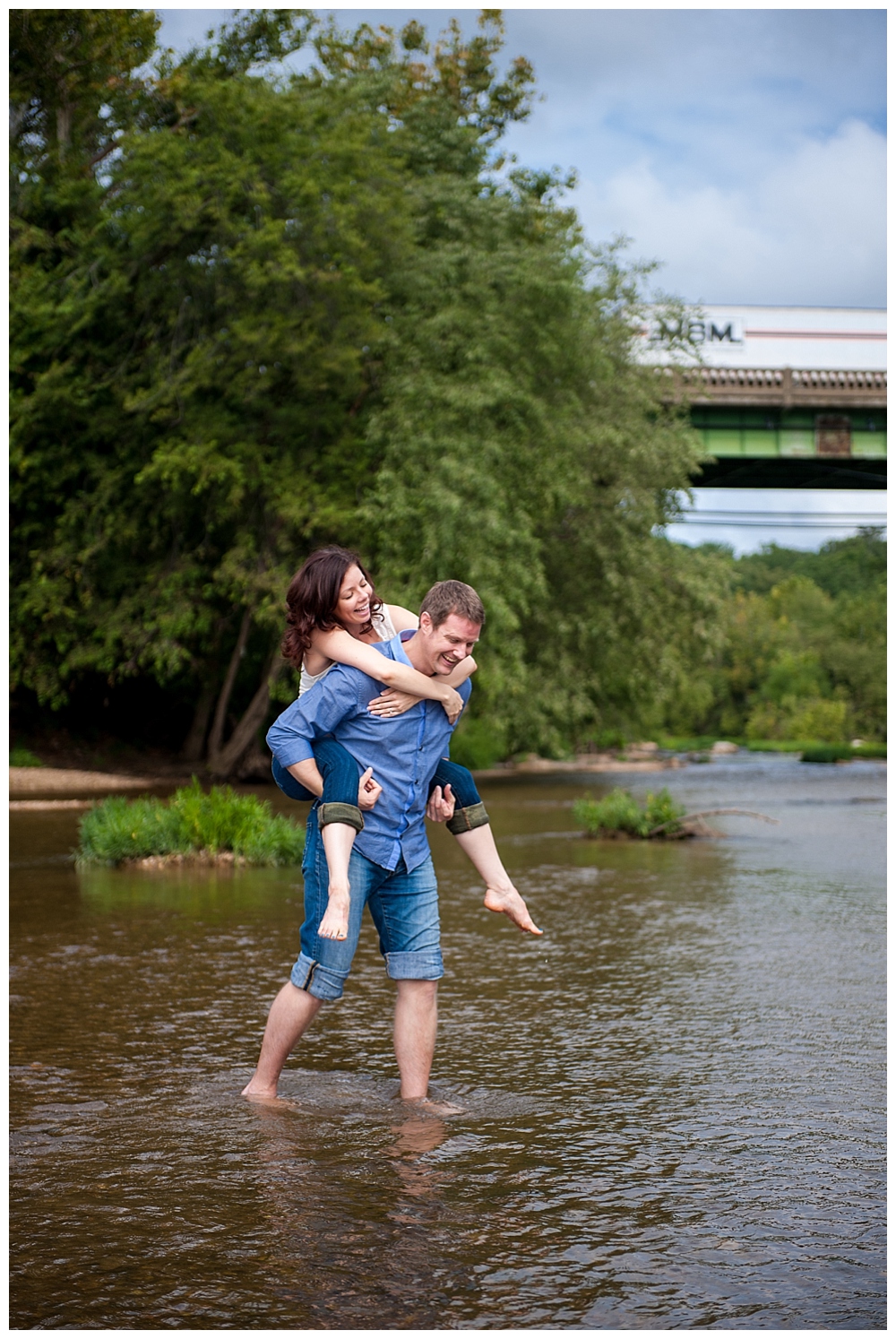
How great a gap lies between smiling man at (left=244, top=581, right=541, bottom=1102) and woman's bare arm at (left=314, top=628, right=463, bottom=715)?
6 centimetres

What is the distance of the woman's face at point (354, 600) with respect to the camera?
448 cm

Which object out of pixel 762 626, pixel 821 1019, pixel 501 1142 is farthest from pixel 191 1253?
pixel 762 626

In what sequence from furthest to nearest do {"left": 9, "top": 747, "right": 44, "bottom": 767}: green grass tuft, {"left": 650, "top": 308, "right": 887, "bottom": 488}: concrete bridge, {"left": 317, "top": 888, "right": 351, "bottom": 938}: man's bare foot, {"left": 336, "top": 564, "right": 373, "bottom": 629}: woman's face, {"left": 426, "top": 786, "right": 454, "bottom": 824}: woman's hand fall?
{"left": 650, "top": 308, "right": 887, "bottom": 488}: concrete bridge < {"left": 9, "top": 747, "right": 44, "bottom": 767}: green grass tuft < {"left": 426, "top": 786, "right": 454, "bottom": 824}: woman's hand < {"left": 336, "top": 564, "right": 373, "bottom": 629}: woman's face < {"left": 317, "top": 888, "right": 351, "bottom": 938}: man's bare foot

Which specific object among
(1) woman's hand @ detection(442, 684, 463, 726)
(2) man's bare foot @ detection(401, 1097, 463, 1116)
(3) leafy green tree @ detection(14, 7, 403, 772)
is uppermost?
(3) leafy green tree @ detection(14, 7, 403, 772)

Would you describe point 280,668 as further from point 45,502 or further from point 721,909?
point 721,909

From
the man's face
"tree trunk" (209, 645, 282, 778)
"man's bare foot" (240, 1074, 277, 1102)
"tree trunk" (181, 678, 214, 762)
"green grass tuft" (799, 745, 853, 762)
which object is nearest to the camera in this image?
the man's face

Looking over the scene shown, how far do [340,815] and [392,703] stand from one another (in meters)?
0.41

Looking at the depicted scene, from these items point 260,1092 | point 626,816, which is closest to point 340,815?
point 260,1092

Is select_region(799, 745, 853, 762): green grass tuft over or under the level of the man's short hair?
under

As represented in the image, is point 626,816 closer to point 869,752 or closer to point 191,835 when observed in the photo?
point 191,835

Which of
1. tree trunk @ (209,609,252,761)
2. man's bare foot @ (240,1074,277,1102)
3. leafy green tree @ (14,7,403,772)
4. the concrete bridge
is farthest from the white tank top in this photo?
the concrete bridge

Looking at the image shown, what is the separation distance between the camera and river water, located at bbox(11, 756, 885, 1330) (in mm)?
3074

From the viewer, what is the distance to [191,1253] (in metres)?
3.27

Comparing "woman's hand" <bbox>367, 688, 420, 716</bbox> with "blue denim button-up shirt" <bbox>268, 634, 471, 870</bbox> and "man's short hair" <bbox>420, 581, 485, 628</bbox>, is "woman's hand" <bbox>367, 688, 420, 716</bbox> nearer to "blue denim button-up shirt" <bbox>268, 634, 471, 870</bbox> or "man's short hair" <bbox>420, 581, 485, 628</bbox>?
"blue denim button-up shirt" <bbox>268, 634, 471, 870</bbox>
